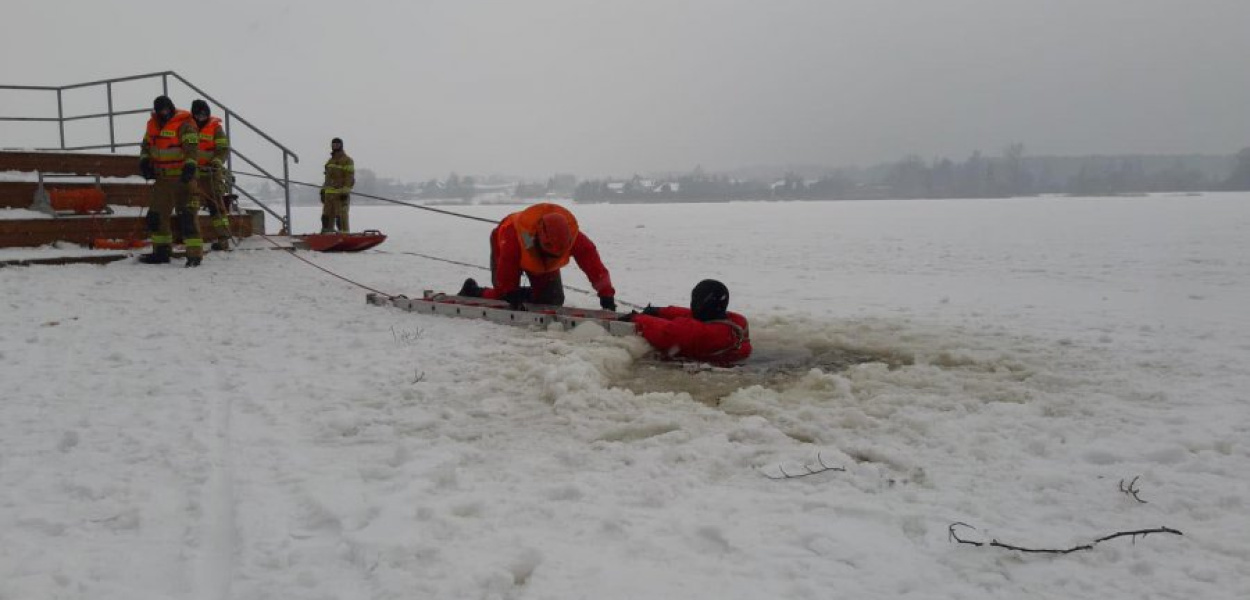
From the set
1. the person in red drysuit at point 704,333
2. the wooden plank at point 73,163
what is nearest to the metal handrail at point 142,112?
the wooden plank at point 73,163

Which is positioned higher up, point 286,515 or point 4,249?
point 4,249

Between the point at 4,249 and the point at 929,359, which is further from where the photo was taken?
the point at 4,249

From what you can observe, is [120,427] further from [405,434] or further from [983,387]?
[983,387]

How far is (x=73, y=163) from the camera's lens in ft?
33.3

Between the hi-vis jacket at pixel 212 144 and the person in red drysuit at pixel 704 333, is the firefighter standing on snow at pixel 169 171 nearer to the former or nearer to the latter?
the hi-vis jacket at pixel 212 144

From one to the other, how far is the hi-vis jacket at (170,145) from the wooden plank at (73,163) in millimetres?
2498

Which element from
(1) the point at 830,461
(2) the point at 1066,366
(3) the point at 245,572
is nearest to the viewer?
(3) the point at 245,572

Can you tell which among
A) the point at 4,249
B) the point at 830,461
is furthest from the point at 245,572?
the point at 4,249

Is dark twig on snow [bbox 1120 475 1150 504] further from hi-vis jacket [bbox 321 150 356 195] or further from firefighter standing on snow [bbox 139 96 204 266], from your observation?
hi-vis jacket [bbox 321 150 356 195]

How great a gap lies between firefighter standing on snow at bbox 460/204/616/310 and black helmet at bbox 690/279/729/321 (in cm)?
86

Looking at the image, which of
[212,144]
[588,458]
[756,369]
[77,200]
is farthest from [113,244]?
[588,458]

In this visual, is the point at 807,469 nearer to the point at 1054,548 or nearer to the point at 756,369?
the point at 1054,548

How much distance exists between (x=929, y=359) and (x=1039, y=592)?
3.20 metres

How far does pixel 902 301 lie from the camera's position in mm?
8539
